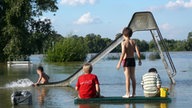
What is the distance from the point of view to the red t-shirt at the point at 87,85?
1305 centimetres

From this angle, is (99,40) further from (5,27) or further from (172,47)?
(5,27)

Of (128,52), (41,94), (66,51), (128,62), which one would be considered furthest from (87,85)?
(66,51)

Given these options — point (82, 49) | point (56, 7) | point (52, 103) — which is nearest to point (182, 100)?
point (52, 103)

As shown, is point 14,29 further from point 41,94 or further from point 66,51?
point 41,94

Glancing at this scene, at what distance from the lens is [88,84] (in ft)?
42.8

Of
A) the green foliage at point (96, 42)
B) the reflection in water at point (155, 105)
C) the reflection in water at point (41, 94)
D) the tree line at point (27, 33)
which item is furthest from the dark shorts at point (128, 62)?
the green foliage at point (96, 42)

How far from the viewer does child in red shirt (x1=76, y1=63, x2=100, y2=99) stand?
13.1 metres

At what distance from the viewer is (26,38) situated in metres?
53.5

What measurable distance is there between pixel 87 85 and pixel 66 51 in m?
52.3

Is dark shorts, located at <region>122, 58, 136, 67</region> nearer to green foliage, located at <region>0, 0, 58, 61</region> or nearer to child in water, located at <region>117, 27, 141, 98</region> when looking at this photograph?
child in water, located at <region>117, 27, 141, 98</region>

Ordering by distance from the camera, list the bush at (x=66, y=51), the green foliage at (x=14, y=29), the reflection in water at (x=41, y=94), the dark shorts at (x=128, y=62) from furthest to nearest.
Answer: the bush at (x=66, y=51) → the green foliage at (x=14, y=29) → the reflection in water at (x=41, y=94) → the dark shorts at (x=128, y=62)

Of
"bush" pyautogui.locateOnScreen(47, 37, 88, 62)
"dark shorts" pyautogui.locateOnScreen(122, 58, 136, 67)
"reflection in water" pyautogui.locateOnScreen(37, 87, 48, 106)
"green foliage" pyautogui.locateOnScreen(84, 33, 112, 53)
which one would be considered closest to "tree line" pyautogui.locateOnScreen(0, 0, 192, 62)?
"bush" pyautogui.locateOnScreen(47, 37, 88, 62)

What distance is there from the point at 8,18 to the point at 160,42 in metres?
33.3

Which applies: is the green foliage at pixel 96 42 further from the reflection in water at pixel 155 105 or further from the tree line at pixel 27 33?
the reflection in water at pixel 155 105
